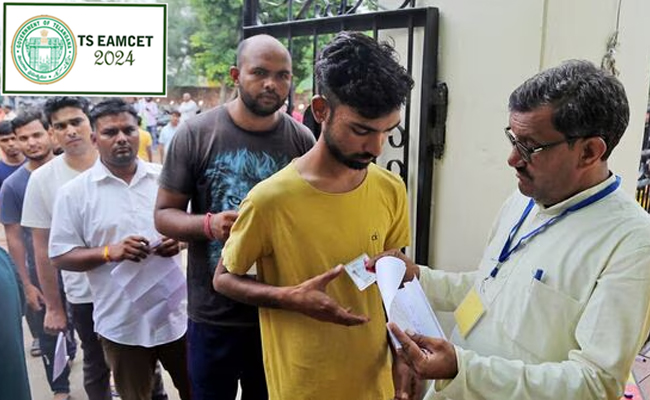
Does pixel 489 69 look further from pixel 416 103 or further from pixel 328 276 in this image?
pixel 328 276

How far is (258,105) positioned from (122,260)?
2.85 ft

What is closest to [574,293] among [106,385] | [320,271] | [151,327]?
[320,271]

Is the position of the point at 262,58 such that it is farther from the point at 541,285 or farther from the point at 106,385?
the point at 106,385

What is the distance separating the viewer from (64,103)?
2.57m

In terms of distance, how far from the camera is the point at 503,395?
981 mm

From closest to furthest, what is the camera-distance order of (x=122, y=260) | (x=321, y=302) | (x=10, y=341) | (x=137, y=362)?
(x=10, y=341) → (x=321, y=302) → (x=122, y=260) → (x=137, y=362)

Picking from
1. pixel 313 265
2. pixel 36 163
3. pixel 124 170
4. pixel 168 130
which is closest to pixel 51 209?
pixel 36 163

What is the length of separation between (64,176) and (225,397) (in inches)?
60.9

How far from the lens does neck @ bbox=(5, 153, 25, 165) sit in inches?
114

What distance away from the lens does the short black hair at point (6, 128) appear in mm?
2875

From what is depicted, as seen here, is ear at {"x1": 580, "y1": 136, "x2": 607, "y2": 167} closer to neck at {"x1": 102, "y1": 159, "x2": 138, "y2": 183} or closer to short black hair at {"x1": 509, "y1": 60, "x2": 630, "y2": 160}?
short black hair at {"x1": 509, "y1": 60, "x2": 630, "y2": 160}

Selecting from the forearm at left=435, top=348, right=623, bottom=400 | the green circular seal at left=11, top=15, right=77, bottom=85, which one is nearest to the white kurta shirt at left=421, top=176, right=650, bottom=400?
the forearm at left=435, top=348, right=623, bottom=400

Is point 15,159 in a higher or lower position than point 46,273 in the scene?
higher

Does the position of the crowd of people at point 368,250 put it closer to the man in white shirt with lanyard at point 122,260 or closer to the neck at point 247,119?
the neck at point 247,119
